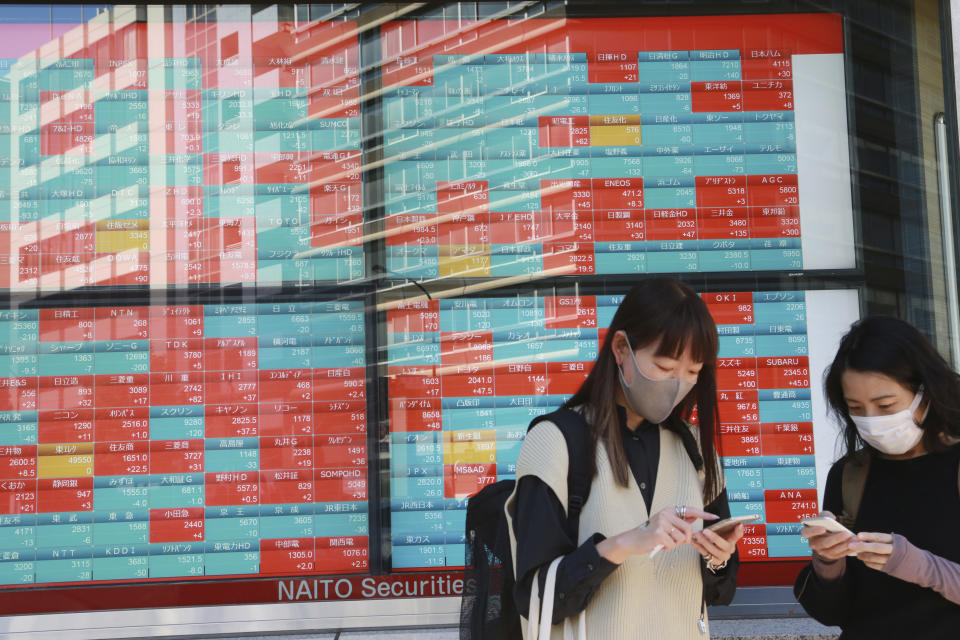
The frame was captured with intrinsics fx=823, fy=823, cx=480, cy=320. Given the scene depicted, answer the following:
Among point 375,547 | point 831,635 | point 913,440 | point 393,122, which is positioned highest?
point 393,122

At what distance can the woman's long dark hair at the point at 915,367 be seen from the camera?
93.6 inches

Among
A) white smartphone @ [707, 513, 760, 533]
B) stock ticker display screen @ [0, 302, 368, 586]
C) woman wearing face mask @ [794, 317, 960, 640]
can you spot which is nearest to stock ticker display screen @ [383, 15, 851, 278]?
stock ticker display screen @ [0, 302, 368, 586]

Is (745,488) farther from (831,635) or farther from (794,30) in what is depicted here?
(794,30)

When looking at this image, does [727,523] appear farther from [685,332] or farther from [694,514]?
[685,332]

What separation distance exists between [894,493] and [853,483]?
0.13 metres

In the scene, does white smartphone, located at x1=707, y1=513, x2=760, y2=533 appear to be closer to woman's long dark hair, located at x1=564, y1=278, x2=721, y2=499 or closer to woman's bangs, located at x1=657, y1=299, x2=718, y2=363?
woman's long dark hair, located at x1=564, y1=278, x2=721, y2=499

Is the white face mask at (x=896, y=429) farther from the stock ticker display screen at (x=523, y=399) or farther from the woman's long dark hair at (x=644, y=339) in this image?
the stock ticker display screen at (x=523, y=399)

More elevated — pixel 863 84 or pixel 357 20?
pixel 357 20

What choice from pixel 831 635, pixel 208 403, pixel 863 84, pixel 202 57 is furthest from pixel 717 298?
pixel 202 57

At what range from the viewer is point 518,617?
238 centimetres

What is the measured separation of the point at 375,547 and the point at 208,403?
107cm

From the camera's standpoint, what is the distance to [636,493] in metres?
2.20

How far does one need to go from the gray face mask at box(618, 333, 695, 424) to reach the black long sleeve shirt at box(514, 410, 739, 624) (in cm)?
8

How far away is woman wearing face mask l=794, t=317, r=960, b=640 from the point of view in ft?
7.54
